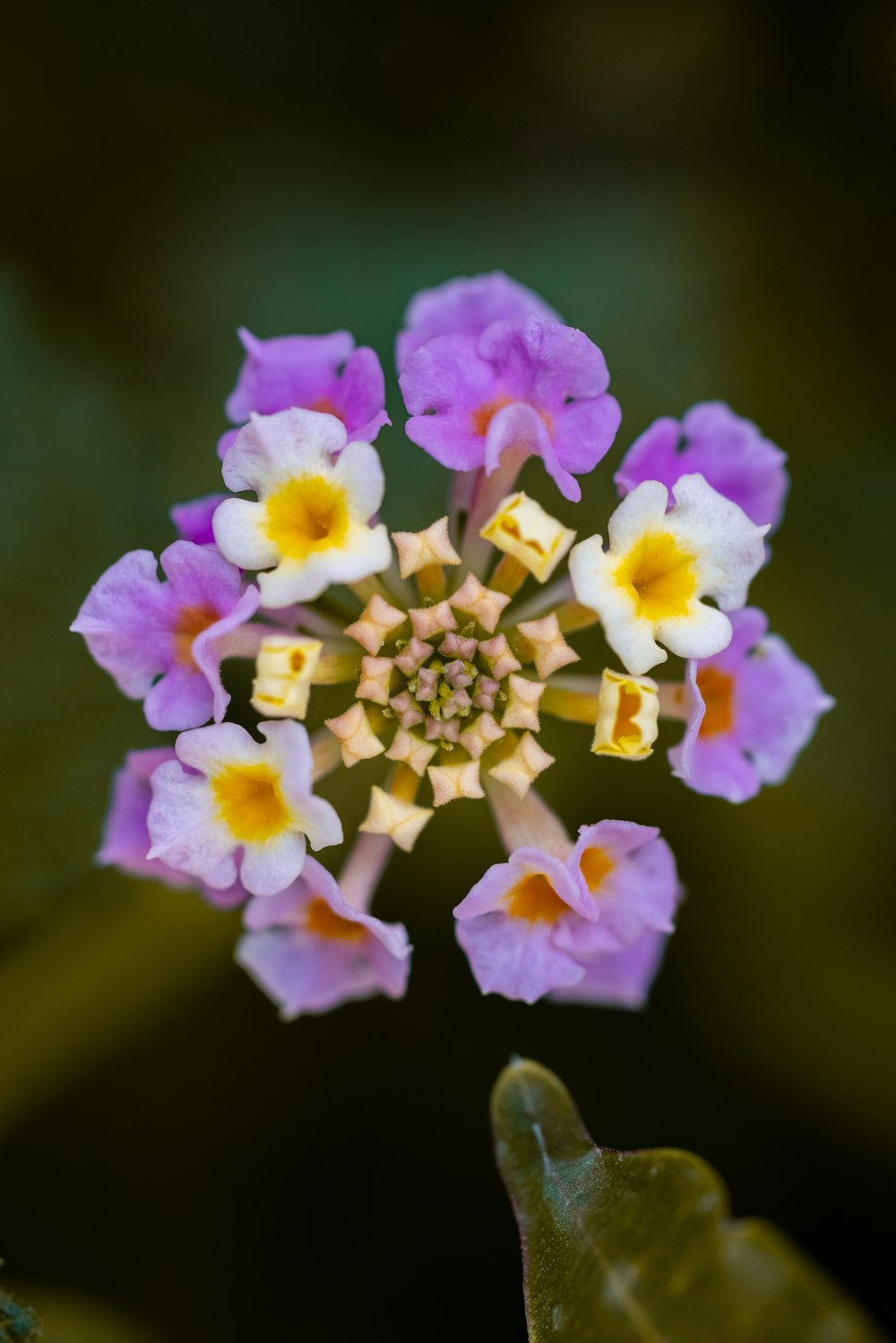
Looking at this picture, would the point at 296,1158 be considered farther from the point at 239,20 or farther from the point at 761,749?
the point at 239,20

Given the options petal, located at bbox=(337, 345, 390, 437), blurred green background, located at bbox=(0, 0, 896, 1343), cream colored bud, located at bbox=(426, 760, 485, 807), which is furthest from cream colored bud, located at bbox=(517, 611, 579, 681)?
blurred green background, located at bbox=(0, 0, 896, 1343)

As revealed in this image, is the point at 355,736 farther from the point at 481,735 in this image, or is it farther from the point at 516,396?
the point at 516,396

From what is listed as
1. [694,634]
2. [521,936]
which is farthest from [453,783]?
[694,634]

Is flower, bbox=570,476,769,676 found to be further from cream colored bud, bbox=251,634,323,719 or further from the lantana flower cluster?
cream colored bud, bbox=251,634,323,719

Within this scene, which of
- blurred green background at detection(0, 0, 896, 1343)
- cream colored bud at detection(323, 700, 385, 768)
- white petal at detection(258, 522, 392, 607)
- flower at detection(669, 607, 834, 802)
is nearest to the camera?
white petal at detection(258, 522, 392, 607)

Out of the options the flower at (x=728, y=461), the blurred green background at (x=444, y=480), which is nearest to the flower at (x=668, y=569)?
the flower at (x=728, y=461)

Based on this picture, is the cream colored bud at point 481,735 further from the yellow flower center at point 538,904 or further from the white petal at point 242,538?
the white petal at point 242,538

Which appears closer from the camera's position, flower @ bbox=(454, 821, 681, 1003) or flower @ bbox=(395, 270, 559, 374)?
flower @ bbox=(454, 821, 681, 1003)

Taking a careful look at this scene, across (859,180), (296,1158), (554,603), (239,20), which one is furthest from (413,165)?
(296,1158)
